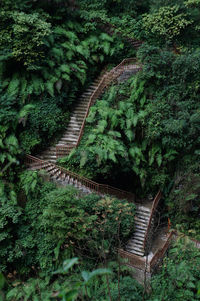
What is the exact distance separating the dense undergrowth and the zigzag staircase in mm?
495

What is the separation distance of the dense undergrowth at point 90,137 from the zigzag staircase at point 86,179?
495 mm

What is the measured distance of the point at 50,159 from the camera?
16.2 m

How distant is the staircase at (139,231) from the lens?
14.4 m

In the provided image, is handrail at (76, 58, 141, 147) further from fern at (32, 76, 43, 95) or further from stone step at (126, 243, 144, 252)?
stone step at (126, 243, 144, 252)

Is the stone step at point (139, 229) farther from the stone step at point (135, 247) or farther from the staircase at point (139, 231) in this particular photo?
the stone step at point (135, 247)

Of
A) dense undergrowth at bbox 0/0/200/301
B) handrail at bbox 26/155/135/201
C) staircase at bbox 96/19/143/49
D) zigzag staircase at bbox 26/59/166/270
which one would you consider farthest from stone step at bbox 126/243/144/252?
staircase at bbox 96/19/143/49

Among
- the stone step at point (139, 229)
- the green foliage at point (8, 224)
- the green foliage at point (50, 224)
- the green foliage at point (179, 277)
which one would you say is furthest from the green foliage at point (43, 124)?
the green foliage at point (179, 277)

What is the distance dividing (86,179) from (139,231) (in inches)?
155

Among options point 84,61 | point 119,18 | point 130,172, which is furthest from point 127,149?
point 119,18

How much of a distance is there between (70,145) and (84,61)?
6.23 metres

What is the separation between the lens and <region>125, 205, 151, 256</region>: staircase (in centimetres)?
1440

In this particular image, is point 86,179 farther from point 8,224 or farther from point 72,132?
point 8,224

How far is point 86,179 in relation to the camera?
14.7m

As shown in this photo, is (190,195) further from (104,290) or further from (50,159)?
(50,159)
